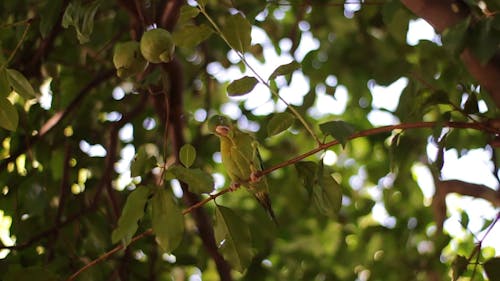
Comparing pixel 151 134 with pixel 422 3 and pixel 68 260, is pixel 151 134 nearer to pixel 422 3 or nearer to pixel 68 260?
pixel 68 260

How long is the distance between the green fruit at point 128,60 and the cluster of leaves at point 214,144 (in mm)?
56

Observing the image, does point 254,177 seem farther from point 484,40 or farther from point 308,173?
point 484,40

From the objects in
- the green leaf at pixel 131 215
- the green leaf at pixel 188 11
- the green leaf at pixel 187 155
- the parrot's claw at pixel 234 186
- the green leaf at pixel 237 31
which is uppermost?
the green leaf at pixel 188 11

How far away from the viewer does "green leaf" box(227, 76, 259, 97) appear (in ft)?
3.22

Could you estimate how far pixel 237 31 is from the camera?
980mm

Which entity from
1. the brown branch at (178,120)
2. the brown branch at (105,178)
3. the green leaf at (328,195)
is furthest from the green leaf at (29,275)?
the brown branch at (178,120)

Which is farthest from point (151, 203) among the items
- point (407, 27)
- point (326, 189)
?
point (407, 27)

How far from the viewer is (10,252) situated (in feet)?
4.26

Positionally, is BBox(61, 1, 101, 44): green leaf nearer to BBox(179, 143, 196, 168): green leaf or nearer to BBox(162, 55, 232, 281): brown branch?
BBox(179, 143, 196, 168): green leaf

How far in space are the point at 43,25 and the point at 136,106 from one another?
52 centimetres

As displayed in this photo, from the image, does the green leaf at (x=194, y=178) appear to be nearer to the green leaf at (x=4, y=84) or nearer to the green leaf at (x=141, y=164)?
the green leaf at (x=141, y=164)

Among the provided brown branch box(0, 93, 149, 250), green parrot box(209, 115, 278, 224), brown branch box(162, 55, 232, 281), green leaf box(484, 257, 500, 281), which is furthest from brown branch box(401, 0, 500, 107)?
brown branch box(0, 93, 149, 250)

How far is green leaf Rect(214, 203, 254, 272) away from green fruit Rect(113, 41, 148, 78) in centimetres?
22

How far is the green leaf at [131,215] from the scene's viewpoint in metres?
0.95
